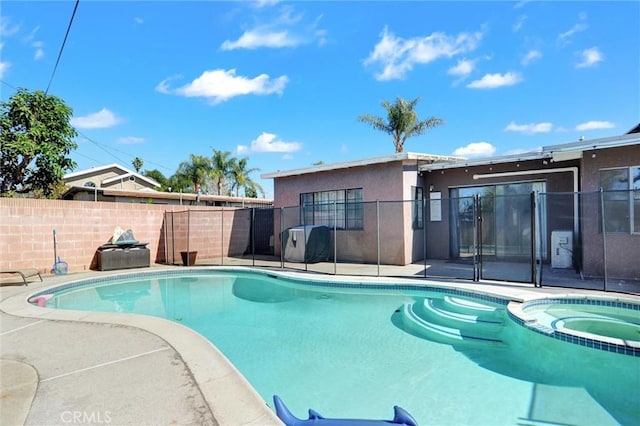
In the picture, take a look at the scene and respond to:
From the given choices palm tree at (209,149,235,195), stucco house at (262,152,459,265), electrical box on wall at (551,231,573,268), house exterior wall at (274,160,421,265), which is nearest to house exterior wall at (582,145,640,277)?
electrical box on wall at (551,231,573,268)

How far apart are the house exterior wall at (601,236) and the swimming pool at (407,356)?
3110 mm

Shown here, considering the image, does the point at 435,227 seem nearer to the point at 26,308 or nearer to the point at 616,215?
the point at 616,215

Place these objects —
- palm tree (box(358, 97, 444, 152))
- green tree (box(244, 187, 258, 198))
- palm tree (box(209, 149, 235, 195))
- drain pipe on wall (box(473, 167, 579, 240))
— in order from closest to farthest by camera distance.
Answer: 1. drain pipe on wall (box(473, 167, 579, 240))
2. palm tree (box(358, 97, 444, 152))
3. palm tree (box(209, 149, 235, 195))
4. green tree (box(244, 187, 258, 198))

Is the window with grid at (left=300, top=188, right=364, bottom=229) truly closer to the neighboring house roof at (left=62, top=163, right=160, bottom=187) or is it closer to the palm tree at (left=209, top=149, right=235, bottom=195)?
the palm tree at (left=209, top=149, right=235, bottom=195)

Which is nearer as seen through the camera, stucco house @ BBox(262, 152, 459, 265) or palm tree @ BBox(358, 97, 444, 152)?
stucco house @ BBox(262, 152, 459, 265)

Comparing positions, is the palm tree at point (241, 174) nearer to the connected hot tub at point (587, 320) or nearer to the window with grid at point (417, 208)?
the window with grid at point (417, 208)

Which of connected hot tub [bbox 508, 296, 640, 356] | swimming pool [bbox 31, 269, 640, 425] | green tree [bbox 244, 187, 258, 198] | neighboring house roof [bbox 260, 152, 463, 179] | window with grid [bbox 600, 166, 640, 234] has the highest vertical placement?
green tree [bbox 244, 187, 258, 198]

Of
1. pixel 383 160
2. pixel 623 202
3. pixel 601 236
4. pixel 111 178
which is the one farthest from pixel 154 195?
pixel 623 202

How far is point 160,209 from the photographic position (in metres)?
12.7

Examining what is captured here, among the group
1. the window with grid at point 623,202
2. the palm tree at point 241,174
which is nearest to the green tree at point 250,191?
the palm tree at point 241,174

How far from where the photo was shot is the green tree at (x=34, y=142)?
12.0 m

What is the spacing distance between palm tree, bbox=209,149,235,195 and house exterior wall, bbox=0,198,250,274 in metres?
14.0

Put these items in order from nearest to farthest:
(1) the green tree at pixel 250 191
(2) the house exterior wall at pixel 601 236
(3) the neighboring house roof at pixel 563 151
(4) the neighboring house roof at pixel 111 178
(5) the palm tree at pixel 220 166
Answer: (3) the neighboring house roof at pixel 563 151 < (2) the house exterior wall at pixel 601 236 < (4) the neighboring house roof at pixel 111 178 < (5) the palm tree at pixel 220 166 < (1) the green tree at pixel 250 191

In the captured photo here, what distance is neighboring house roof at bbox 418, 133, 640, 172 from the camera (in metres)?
6.76
